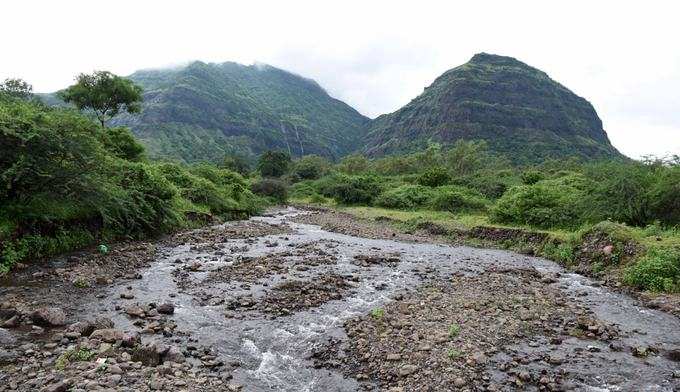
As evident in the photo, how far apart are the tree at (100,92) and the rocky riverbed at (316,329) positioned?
115 feet

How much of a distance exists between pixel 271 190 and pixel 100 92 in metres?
31.1

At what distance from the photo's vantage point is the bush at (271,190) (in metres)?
73.6

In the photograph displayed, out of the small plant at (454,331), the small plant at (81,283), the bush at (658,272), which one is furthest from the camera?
the bush at (658,272)

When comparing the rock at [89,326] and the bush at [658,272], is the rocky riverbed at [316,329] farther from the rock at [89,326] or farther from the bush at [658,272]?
the bush at [658,272]

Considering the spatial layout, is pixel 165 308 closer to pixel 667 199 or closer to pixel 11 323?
pixel 11 323

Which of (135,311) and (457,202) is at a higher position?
(457,202)

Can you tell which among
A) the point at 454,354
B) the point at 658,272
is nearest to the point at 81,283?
the point at 454,354

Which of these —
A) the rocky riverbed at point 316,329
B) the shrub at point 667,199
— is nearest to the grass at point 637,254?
the rocky riverbed at point 316,329

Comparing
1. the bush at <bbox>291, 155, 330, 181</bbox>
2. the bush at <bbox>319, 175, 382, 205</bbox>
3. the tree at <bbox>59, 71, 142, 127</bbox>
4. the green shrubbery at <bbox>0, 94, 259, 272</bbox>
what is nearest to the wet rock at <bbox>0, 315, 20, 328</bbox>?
the green shrubbery at <bbox>0, 94, 259, 272</bbox>

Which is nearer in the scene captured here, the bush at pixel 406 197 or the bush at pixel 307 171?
the bush at pixel 406 197

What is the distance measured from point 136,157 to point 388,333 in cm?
3794

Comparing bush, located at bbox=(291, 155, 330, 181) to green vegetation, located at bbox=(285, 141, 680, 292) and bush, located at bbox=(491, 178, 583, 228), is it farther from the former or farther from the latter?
bush, located at bbox=(491, 178, 583, 228)

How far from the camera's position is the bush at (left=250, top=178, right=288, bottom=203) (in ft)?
242

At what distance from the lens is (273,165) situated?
103 metres
